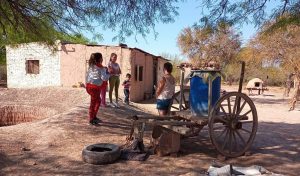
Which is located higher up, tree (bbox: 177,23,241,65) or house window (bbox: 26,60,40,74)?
tree (bbox: 177,23,241,65)

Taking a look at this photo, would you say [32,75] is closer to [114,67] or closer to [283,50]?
[114,67]

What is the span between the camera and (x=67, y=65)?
19.0m

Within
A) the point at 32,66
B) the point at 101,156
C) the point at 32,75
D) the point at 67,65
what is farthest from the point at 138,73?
the point at 101,156

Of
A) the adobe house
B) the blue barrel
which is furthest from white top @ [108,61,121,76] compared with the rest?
the adobe house

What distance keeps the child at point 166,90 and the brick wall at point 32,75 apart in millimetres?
13607

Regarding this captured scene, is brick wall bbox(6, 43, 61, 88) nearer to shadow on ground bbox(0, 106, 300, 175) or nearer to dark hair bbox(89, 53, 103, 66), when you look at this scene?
shadow on ground bbox(0, 106, 300, 175)

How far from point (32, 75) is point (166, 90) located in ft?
51.2

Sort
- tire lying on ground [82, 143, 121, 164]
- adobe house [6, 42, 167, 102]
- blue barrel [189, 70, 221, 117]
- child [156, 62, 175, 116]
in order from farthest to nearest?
adobe house [6, 42, 167, 102] → child [156, 62, 175, 116] → blue barrel [189, 70, 221, 117] → tire lying on ground [82, 143, 121, 164]

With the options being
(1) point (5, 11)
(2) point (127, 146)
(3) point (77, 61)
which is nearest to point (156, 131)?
(2) point (127, 146)

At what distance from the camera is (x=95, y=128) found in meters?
7.60

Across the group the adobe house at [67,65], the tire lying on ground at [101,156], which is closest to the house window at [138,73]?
the adobe house at [67,65]

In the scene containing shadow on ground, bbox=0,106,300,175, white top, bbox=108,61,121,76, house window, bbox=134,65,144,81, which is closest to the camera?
shadow on ground, bbox=0,106,300,175

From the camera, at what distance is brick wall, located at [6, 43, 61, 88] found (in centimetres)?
1970

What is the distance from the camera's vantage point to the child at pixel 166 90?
682 cm
